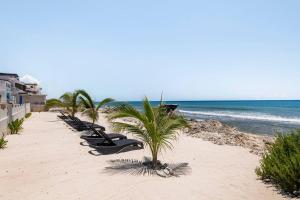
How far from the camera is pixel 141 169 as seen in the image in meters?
6.29

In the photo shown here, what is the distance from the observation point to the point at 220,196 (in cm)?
471

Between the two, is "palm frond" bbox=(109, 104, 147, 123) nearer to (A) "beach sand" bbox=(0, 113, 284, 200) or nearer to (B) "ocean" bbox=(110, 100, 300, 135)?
(A) "beach sand" bbox=(0, 113, 284, 200)

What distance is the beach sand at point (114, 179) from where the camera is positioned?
473 cm

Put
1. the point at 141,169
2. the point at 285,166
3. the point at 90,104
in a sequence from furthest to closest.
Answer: the point at 90,104 → the point at 141,169 → the point at 285,166

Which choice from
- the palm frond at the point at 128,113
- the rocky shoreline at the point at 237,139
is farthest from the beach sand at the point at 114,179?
the rocky shoreline at the point at 237,139

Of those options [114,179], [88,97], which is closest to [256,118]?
[88,97]

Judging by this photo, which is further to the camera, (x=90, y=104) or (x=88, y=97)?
(x=90, y=104)

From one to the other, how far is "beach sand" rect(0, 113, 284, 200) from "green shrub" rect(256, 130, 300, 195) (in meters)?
0.28

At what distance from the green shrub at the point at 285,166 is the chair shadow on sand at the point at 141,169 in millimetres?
1864

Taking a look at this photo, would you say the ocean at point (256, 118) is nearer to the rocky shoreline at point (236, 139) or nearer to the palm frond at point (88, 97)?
the rocky shoreline at point (236, 139)

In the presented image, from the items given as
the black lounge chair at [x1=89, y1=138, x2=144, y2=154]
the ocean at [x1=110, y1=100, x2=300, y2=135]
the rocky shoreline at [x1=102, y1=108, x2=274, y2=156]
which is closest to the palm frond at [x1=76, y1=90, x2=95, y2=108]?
the rocky shoreline at [x1=102, y1=108, x2=274, y2=156]

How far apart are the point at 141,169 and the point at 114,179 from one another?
978 millimetres

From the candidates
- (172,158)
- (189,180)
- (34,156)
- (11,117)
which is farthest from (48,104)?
(189,180)

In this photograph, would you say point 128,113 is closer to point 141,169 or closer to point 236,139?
point 141,169
